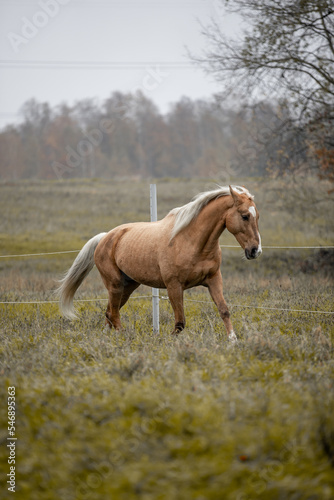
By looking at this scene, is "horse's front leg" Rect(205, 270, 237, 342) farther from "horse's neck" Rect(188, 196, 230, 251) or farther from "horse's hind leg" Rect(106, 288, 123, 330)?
"horse's hind leg" Rect(106, 288, 123, 330)

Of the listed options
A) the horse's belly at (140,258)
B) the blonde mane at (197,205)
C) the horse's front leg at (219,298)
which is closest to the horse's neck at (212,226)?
the blonde mane at (197,205)

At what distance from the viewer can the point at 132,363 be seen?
13.8 feet

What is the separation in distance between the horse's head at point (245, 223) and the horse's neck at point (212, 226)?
0.53ft

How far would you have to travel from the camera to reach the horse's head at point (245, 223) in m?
5.43

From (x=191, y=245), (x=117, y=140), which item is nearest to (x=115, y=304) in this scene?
(x=191, y=245)

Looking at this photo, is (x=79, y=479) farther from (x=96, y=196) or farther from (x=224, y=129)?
(x=224, y=129)

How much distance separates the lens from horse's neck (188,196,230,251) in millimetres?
5770

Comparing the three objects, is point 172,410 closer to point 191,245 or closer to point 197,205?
point 191,245

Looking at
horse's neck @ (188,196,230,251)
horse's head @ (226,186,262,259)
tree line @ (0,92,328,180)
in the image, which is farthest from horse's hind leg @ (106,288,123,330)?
tree line @ (0,92,328,180)

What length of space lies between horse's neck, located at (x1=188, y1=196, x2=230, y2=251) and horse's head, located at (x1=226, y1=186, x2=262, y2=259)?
16cm

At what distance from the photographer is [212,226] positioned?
580 cm

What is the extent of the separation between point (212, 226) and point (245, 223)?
48 cm

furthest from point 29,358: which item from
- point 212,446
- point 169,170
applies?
point 169,170

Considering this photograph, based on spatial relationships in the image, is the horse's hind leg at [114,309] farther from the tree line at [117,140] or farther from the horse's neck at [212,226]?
the tree line at [117,140]
